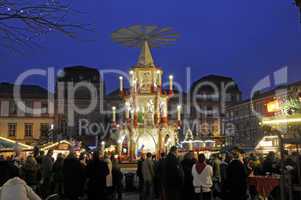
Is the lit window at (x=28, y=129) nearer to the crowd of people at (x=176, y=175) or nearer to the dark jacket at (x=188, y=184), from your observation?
the crowd of people at (x=176, y=175)

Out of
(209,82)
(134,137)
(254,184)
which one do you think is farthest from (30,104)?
(254,184)

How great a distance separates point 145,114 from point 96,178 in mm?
14184

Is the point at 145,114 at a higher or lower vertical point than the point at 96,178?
higher

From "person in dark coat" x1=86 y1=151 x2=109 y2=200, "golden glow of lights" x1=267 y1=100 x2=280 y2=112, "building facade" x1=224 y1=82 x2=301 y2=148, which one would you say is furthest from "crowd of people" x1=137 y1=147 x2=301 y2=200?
"building facade" x1=224 y1=82 x2=301 y2=148

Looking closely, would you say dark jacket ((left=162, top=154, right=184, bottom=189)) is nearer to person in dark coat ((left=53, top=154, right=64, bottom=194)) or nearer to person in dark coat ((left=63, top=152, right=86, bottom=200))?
person in dark coat ((left=63, top=152, right=86, bottom=200))

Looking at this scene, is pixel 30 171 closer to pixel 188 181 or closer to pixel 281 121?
pixel 188 181

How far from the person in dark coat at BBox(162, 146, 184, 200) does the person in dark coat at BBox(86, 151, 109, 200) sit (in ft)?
5.53

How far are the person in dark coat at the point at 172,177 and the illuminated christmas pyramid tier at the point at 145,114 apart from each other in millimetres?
13396

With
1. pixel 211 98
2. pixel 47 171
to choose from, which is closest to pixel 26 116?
pixel 211 98

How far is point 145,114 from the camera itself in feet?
84.6

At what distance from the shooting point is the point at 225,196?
11602 mm

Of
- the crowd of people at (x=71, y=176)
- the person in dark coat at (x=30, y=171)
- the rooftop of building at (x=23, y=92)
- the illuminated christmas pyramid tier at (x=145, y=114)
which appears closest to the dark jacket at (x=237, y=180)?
the crowd of people at (x=71, y=176)

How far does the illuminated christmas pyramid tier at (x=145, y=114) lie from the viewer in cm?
2544

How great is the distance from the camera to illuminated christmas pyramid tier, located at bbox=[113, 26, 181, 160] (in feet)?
83.5
